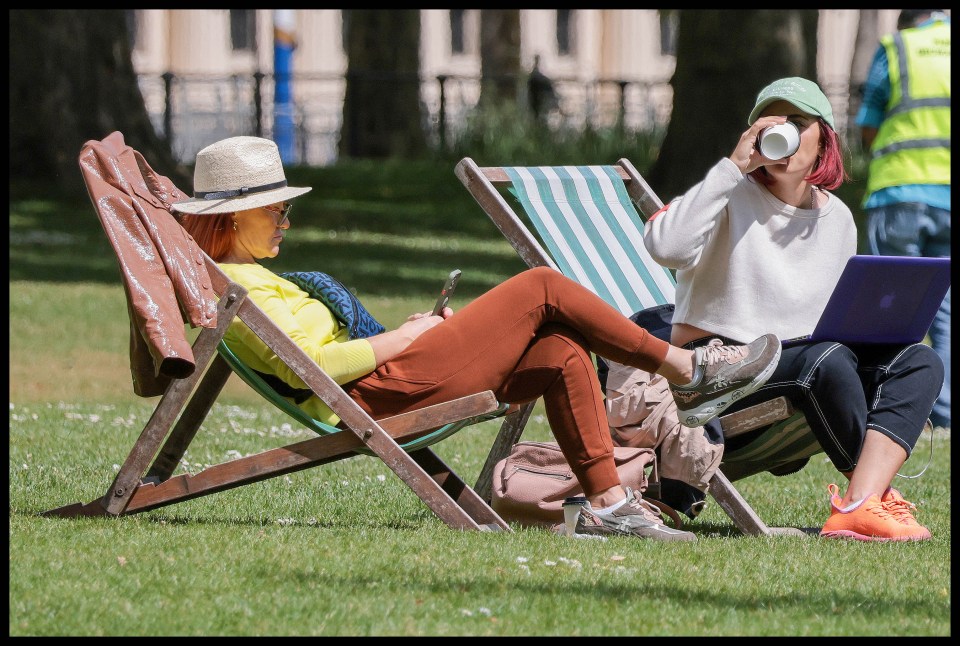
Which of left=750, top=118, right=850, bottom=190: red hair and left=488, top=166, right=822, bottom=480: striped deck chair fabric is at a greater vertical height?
left=750, top=118, right=850, bottom=190: red hair

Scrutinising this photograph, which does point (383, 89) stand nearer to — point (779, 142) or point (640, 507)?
point (779, 142)

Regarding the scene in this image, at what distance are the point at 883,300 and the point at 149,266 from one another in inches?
89.5

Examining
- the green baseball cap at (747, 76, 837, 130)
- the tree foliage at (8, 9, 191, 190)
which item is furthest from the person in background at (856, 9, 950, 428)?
the tree foliage at (8, 9, 191, 190)

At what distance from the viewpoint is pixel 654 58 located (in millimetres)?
45281

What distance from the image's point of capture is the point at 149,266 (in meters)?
4.50

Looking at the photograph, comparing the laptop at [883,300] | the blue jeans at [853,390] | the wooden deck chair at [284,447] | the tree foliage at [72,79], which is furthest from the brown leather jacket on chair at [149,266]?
the tree foliage at [72,79]

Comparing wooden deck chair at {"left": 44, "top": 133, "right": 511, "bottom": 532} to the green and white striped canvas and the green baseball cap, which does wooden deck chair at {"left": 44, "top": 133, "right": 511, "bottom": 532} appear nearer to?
the green and white striped canvas

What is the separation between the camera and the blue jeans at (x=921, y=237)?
24.2ft

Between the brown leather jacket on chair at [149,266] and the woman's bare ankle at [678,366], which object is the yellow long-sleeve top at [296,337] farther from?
the woman's bare ankle at [678,366]

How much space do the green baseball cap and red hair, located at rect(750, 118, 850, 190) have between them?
0.15 feet

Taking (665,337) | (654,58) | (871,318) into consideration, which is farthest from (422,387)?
(654,58)

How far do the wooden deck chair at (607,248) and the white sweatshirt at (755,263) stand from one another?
31cm

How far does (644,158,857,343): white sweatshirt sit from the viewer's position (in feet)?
16.5
